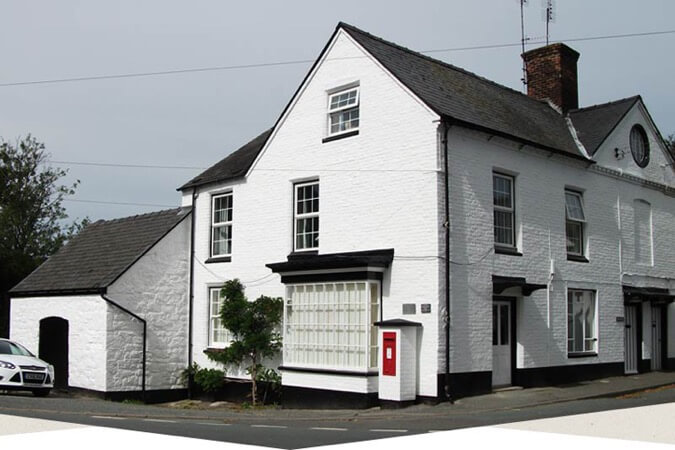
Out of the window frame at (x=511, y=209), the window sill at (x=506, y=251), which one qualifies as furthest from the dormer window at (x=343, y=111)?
the window sill at (x=506, y=251)

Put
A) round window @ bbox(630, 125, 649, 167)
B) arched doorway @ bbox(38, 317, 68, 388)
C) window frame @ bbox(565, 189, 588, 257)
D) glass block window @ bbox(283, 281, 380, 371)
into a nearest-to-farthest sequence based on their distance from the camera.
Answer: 1. glass block window @ bbox(283, 281, 380, 371)
2. window frame @ bbox(565, 189, 588, 257)
3. arched doorway @ bbox(38, 317, 68, 388)
4. round window @ bbox(630, 125, 649, 167)

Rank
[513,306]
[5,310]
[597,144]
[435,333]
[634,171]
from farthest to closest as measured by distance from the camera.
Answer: [5,310], [634,171], [597,144], [513,306], [435,333]

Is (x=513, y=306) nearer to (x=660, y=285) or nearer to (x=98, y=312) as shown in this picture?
(x=660, y=285)

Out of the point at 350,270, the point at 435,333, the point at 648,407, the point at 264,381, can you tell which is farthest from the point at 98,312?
the point at 648,407

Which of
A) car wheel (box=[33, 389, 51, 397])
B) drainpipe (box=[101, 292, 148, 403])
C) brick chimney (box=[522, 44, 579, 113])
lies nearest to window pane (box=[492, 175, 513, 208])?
brick chimney (box=[522, 44, 579, 113])

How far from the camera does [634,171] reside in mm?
24484

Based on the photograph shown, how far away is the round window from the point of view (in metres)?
24.8

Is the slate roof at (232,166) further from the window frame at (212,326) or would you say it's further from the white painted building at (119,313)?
A: the window frame at (212,326)

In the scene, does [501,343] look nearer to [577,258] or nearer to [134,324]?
[577,258]

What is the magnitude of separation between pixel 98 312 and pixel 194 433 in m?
11.5

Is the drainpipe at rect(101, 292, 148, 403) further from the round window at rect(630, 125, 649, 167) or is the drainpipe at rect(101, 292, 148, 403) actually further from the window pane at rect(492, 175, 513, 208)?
the round window at rect(630, 125, 649, 167)

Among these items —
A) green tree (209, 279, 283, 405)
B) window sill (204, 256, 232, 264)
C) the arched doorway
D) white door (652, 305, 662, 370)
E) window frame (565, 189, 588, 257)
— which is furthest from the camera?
white door (652, 305, 662, 370)

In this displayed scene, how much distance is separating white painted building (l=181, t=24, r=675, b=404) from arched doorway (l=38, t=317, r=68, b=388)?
13.2ft

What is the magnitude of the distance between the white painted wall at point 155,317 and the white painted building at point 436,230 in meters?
0.53
